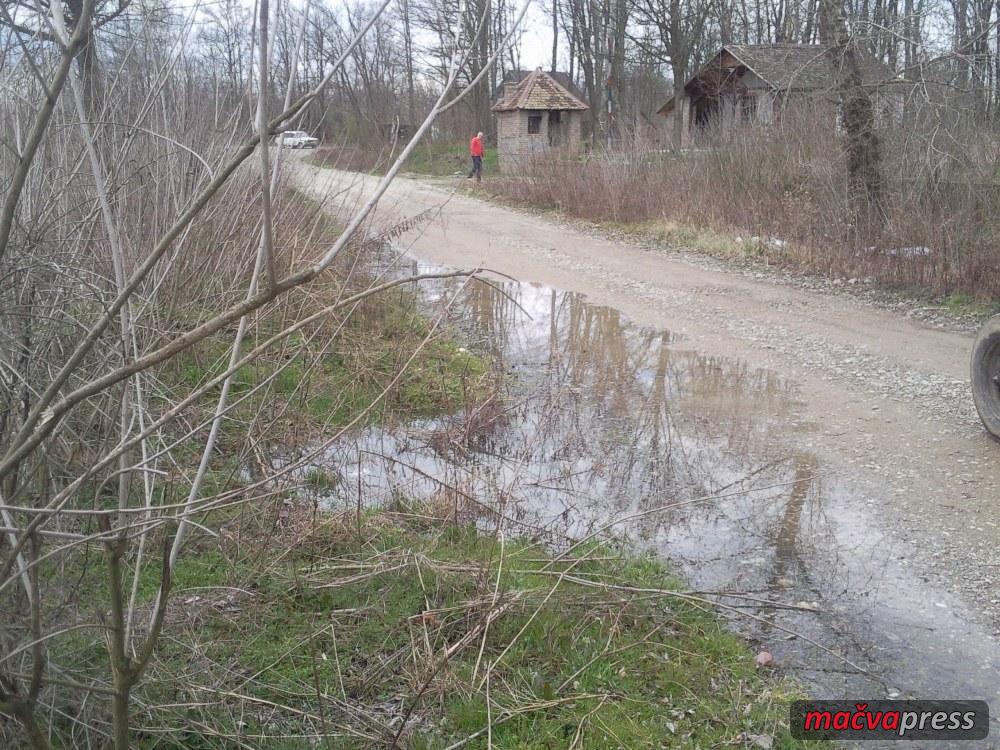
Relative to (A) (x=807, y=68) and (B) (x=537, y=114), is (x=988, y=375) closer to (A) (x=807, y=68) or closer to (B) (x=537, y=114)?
(A) (x=807, y=68)

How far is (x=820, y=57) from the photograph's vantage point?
11859 millimetres

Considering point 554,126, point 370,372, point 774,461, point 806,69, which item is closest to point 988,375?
point 774,461

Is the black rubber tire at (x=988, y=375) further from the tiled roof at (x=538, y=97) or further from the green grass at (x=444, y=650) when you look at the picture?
the tiled roof at (x=538, y=97)

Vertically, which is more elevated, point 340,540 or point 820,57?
point 820,57

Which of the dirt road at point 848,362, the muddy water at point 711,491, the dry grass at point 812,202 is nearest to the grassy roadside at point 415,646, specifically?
the muddy water at point 711,491

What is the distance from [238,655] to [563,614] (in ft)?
4.74

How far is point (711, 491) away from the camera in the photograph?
5.54 meters

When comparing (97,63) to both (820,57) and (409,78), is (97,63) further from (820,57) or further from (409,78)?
(820,57)

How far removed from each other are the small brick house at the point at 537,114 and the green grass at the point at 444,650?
2875cm

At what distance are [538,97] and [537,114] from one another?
63 centimetres

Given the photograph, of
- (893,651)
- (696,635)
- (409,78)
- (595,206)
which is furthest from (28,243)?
(595,206)

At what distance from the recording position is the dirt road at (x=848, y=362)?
494cm

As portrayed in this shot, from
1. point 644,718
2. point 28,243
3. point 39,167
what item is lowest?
point 644,718

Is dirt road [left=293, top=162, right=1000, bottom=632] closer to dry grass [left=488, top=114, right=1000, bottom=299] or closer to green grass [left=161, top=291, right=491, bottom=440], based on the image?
dry grass [left=488, top=114, right=1000, bottom=299]
